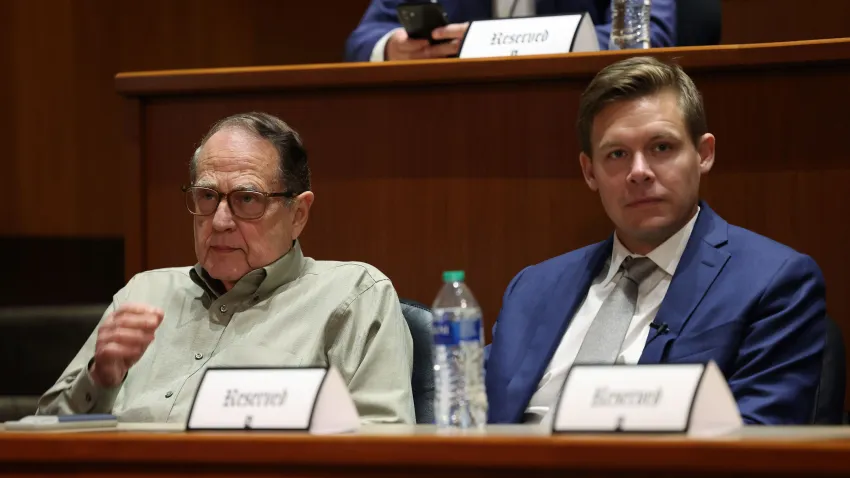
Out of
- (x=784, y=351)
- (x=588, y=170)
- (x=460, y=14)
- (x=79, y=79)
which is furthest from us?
(x=79, y=79)

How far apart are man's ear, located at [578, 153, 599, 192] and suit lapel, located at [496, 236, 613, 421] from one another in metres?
0.12

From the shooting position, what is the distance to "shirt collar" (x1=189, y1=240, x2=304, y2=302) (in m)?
2.34

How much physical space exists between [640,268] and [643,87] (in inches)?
13.8

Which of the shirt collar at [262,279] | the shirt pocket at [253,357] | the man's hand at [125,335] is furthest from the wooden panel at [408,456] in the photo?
the shirt collar at [262,279]

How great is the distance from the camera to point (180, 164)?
275cm

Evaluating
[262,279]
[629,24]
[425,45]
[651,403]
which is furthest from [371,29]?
[651,403]

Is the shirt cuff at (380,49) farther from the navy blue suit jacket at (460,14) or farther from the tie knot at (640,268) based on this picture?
the tie knot at (640,268)

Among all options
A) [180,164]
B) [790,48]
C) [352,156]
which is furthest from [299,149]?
[790,48]

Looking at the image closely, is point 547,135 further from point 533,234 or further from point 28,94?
point 28,94

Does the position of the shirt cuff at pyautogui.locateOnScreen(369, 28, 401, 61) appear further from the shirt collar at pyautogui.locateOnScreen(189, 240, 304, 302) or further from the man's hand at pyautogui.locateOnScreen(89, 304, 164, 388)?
the man's hand at pyautogui.locateOnScreen(89, 304, 164, 388)

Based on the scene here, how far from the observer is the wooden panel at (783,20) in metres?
3.61

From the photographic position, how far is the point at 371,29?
3.15 m

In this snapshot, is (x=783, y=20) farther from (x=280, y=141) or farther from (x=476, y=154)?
(x=280, y=141)

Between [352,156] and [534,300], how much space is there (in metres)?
0.62
